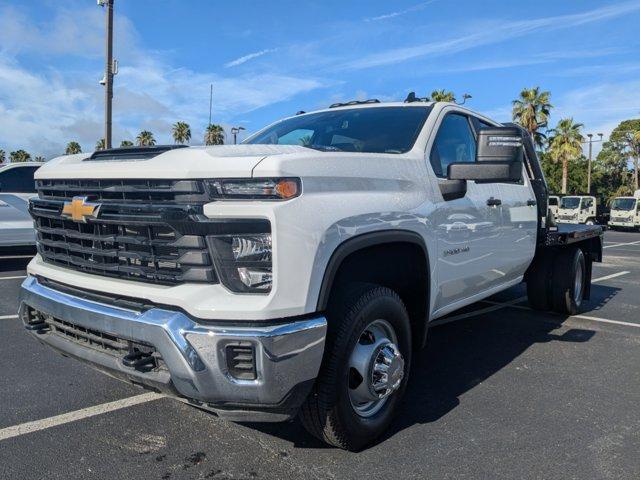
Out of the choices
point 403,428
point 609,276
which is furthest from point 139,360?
point 609,276

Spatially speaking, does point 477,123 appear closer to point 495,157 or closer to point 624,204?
point 495,157

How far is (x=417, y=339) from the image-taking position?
3574 mm

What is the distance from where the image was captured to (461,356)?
4.81 metres

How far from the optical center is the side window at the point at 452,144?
148 inches

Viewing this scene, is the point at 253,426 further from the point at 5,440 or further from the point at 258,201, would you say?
the point at 258,201

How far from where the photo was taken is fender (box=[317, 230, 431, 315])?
2.53 metres

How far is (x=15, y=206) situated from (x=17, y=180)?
1.45ft

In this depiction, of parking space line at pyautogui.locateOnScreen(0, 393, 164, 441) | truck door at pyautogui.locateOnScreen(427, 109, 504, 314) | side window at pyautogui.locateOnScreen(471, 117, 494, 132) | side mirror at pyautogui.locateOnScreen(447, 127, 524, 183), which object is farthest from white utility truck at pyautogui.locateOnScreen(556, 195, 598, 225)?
parking space line at pyautogui.locateOnScreen(0, 393, 164, 441)

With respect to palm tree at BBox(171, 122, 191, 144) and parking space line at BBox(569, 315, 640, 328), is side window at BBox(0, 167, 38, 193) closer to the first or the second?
parking space line at BBox(569, 315, 640, 328)

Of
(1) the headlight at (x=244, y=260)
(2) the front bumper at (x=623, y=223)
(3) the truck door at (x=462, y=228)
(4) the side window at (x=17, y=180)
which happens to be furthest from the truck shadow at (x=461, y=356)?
(2) the front bumper at (x=623, y=223)

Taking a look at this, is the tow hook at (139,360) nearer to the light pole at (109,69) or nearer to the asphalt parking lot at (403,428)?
the asphalt parking lot at (403,428)

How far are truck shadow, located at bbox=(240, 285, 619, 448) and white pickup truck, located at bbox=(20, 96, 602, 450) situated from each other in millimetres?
441

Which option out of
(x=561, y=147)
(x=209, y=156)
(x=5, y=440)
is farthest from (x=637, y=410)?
(x=561, y=147)

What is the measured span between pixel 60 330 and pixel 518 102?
137ft
